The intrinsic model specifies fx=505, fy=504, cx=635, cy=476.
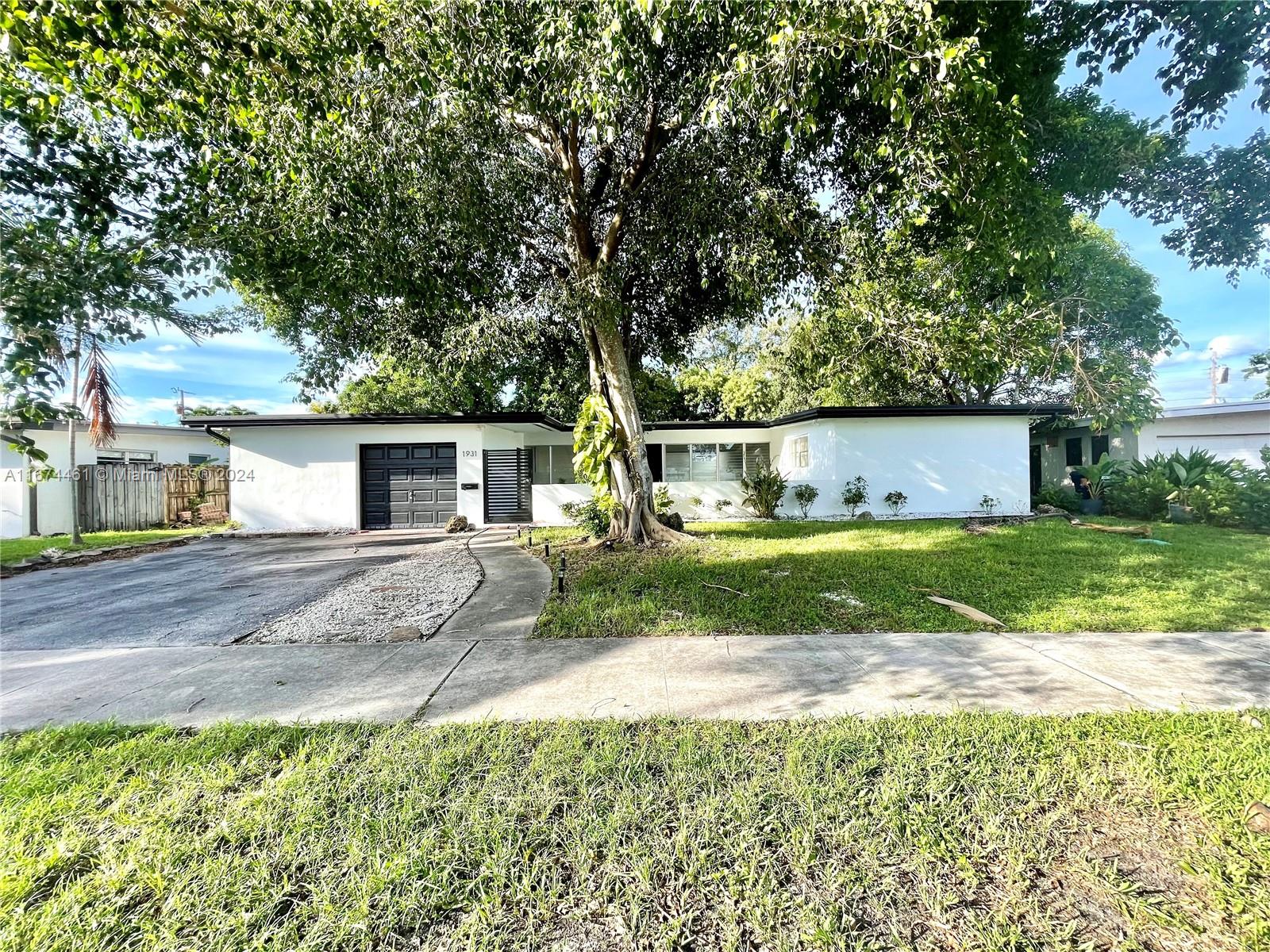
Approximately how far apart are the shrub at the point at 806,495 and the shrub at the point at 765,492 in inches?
15.9

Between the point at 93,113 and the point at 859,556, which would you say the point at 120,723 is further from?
the point at 859,556

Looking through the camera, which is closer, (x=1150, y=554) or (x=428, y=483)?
(x=1150, y=554)

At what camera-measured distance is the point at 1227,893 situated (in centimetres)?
175

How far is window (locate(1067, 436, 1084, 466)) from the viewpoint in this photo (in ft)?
56.2

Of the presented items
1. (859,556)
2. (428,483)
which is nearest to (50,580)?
(428,483)

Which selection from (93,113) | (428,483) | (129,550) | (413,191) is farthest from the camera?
(428,483)

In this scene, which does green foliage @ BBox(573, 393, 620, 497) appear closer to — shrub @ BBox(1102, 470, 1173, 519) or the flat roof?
the flat roof

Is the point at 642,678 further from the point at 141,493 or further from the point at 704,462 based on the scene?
the point at 141,493

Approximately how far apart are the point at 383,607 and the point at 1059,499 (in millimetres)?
15672

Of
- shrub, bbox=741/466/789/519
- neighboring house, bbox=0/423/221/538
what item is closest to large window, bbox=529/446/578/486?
shrub, bbox=741/466/789/519

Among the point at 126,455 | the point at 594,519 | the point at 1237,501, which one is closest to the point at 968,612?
the point at 594,519

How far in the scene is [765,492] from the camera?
13578 millimetres

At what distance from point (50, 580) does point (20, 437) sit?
27.8 feet

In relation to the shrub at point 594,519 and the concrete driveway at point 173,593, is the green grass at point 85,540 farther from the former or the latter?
the shrub at point 594,519
